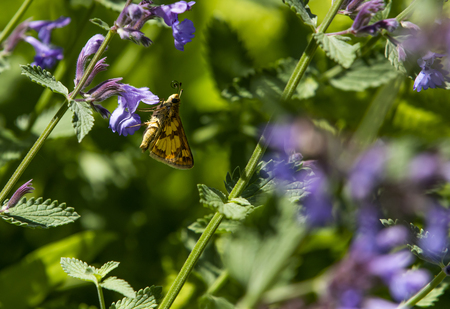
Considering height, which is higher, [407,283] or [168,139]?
[168,139]

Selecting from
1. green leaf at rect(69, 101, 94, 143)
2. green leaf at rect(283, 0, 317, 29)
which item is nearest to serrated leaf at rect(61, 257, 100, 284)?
green leaf at rect(69, 101, 94, 143)

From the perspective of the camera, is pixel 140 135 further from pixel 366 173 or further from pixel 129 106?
pixel 366 173

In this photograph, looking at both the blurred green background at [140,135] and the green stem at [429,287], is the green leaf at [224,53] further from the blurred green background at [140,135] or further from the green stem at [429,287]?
the green stem at [429,287]

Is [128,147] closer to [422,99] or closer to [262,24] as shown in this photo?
[262,24]

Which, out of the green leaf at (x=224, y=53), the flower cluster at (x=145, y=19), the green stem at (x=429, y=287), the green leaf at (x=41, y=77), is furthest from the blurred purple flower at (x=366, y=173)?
the green leaf at (x=224, y=53)

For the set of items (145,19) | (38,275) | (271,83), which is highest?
(145,19)

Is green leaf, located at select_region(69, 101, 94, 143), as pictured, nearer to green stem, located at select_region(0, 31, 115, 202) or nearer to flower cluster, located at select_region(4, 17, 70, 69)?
green stem, located at select_region(0, 31, 115, 202)

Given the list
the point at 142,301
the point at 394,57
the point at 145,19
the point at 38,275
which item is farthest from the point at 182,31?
the point at 38,275
